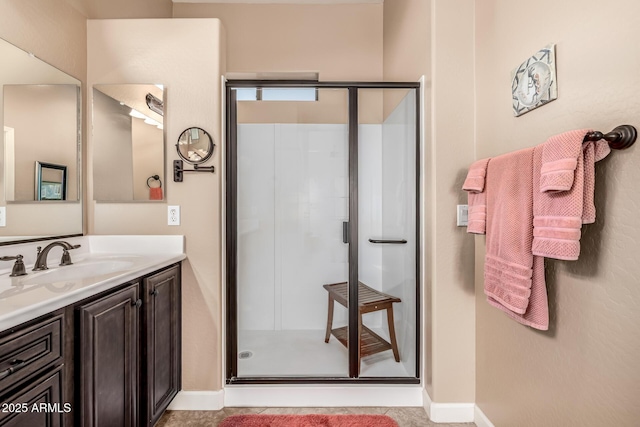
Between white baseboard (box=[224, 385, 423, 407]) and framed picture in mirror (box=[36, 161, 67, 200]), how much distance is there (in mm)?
1566

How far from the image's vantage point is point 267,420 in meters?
1.82

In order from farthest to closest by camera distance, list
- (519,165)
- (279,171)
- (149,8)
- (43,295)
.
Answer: (149,8)
(279,171)
(519,165)
(43,295)

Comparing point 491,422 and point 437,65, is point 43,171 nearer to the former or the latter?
point 437,65

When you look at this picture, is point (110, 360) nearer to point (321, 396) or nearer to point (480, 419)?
point (321, 396)

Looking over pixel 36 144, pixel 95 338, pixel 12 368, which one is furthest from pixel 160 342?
pixel 36 144

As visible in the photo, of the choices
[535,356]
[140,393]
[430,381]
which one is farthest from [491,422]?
[140,393]

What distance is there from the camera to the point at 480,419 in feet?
5.73

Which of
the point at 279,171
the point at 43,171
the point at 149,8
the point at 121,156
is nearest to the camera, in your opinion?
the point at 43,171

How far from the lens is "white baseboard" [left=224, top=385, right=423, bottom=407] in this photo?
1967 mm

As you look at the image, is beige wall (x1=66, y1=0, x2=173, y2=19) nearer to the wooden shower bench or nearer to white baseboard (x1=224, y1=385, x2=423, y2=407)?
the wooden shower bench

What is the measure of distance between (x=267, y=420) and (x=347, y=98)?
6.89 ft

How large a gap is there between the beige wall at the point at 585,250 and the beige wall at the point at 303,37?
148cm

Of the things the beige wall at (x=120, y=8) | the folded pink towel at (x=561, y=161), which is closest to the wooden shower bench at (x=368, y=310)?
the folded pink towel at (x=561, y=161)

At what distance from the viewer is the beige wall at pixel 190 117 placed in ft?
6.34
